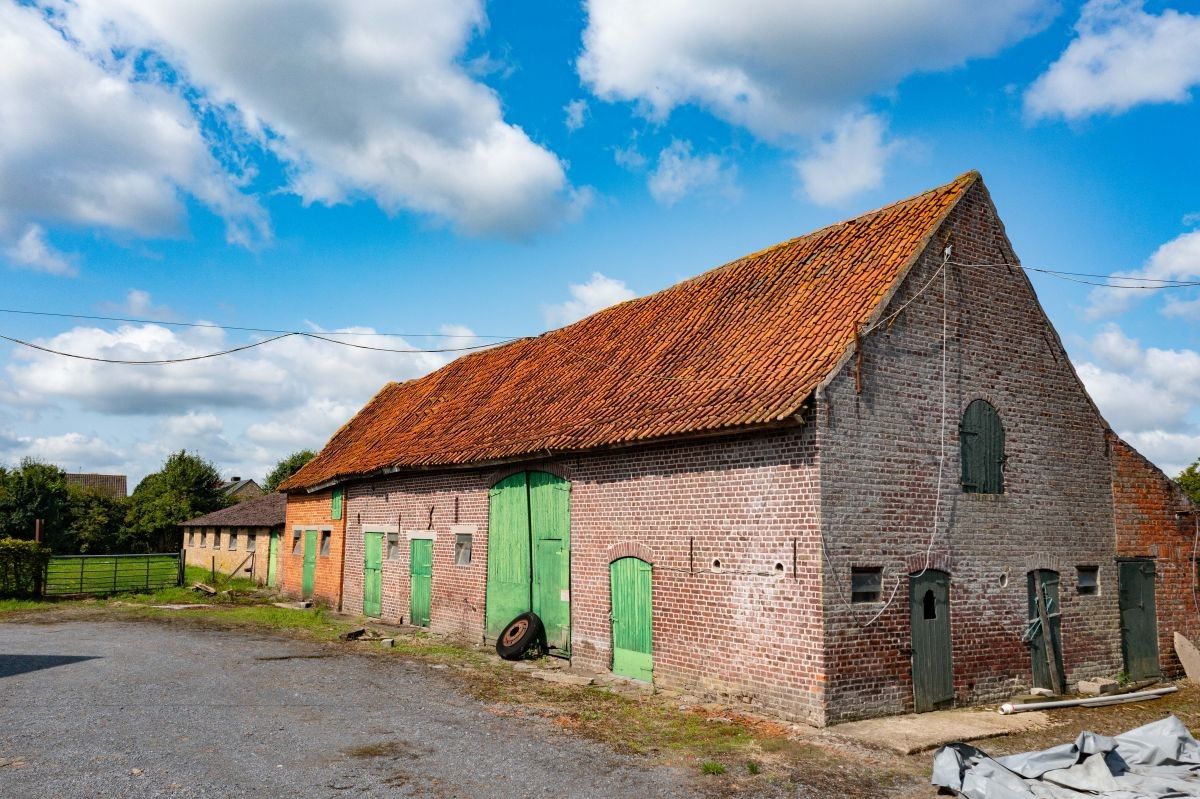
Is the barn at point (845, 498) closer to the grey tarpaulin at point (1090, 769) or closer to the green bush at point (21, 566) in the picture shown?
the grey tarpaulin at point (1090, 769)

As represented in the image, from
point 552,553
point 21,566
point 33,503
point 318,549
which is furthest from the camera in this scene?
point 33,503

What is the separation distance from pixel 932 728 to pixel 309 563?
65.9ft

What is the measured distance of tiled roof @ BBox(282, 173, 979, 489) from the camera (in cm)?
1180

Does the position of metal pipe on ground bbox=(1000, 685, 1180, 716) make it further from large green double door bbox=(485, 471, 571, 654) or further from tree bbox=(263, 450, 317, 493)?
tree bbox=(263, 450, 317, 493)

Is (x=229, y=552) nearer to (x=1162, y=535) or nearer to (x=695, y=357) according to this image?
(x=695, y=357)

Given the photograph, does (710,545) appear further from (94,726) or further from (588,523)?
(94,726)

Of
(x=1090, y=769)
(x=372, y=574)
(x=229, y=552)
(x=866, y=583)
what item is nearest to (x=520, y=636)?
(x=866, y=583)

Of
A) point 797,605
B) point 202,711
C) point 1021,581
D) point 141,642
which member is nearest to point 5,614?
point 141,642

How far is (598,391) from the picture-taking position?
15.7 meters

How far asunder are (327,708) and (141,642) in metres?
8.36

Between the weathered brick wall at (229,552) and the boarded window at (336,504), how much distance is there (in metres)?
9.95

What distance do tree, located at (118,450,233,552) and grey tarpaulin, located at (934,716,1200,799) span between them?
1813 inches

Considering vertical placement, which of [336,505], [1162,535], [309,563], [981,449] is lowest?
[309,563]

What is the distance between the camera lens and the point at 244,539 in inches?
1361
